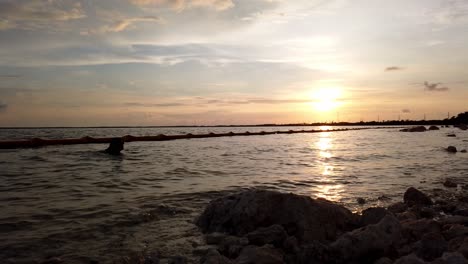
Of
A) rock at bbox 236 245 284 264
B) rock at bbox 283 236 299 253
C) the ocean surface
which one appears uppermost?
rock at bbox 236 245 284 264

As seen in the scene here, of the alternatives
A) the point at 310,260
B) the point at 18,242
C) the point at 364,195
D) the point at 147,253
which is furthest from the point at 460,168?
the point at 18,242

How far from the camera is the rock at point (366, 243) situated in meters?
5.76

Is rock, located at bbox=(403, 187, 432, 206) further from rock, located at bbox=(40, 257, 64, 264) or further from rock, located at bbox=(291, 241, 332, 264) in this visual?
rock, located at bbox=(40, 257, 64, 264)

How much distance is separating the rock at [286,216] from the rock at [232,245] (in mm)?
533

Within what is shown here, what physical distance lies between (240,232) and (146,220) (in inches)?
110

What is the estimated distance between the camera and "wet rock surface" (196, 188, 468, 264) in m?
5.73

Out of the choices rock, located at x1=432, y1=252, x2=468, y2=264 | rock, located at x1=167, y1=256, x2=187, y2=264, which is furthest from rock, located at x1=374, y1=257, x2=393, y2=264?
rock, located at x1=167, y1=256, x2=187, y2=264

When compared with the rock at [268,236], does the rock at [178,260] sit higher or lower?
lower

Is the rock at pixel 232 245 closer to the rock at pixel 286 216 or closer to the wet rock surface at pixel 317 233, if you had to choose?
the wet rock surface at pixel 317 233

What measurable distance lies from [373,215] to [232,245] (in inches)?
131

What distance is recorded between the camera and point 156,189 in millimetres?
13109

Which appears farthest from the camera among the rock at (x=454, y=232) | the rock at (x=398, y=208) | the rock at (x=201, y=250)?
the rock at (x=398, y=208)

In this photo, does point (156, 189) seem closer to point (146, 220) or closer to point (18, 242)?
point (146, 220)

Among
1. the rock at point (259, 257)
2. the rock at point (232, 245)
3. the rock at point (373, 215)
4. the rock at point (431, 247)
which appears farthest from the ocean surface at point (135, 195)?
the rock at point (431, 247)
